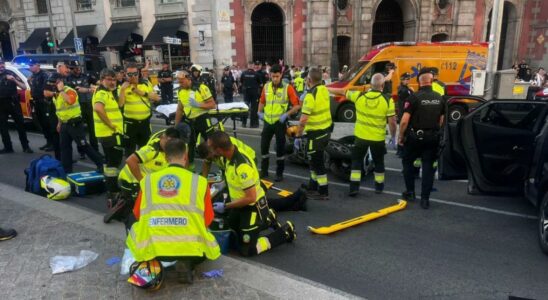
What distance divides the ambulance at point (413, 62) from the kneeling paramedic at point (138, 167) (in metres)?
9.09

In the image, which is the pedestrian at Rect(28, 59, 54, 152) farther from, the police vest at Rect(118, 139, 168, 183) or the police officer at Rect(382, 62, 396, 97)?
the police officer at Rect(382, 62, 396, 97)

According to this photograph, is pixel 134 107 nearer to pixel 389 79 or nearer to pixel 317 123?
pixel 317 123

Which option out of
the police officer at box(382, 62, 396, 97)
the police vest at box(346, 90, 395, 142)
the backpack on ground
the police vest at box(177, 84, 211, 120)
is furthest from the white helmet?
the police officer at box(382, 62, 396, 97)

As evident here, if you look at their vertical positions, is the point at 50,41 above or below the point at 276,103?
above

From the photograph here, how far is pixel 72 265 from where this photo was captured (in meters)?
3.85

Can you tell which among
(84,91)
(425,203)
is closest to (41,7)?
(84,91)

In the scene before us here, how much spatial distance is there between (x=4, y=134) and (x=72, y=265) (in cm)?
710

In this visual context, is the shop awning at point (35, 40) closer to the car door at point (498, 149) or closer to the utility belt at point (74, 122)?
the utility belt at point (74, 122)

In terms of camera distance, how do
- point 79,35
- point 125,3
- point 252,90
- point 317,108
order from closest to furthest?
1. point 317,108
2. point 252,90
3. point 125,3
4. point 79,35

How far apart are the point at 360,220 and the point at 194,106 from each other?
347 cm

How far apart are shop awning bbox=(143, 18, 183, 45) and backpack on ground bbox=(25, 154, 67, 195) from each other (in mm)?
16559

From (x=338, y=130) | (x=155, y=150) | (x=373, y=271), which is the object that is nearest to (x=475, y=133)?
(x=373, y=271)

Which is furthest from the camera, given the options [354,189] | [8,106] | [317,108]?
[8,106]

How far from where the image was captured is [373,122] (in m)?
5.95
